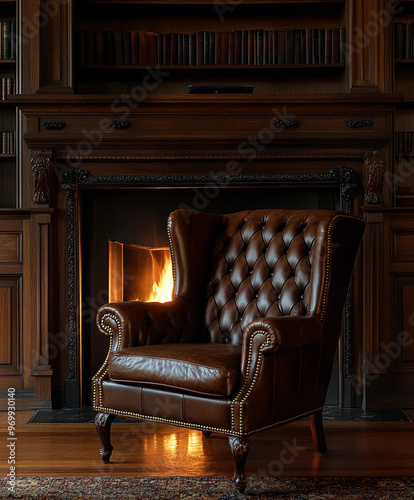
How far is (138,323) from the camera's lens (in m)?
2.57

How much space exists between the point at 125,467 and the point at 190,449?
0.33m

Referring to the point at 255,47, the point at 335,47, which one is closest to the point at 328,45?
the point at 335,47

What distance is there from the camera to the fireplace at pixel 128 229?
3580mm

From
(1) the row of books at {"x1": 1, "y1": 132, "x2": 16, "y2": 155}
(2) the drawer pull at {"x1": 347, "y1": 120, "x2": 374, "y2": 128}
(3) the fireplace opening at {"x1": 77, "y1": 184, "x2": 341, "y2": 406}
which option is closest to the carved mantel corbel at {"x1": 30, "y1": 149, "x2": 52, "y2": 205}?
(3) the fireplace opening at {"x1": 77, "y1": 184, "x2": 341, "y2": 406}

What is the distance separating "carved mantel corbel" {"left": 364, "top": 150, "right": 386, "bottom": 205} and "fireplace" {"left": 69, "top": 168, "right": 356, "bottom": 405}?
0.19 m

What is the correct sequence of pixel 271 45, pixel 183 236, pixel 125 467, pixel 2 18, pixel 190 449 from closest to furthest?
pixel 125 467, pixel 190 449, pixel 183 236, pixel 271 45, pixel 2 18

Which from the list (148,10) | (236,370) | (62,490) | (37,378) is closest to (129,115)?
(148,10)

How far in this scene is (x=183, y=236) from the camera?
2.88m

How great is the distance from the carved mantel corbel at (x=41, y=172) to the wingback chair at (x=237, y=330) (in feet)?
2.95

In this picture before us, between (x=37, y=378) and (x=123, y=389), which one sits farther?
(x=37, y=378)

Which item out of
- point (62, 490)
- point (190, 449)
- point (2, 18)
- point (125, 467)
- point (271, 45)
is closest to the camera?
point (62, 490)

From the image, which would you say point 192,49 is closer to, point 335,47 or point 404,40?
point 335,47

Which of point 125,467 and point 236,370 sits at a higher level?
point 236,370

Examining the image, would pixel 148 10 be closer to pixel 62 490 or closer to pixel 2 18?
pixel 2 18
